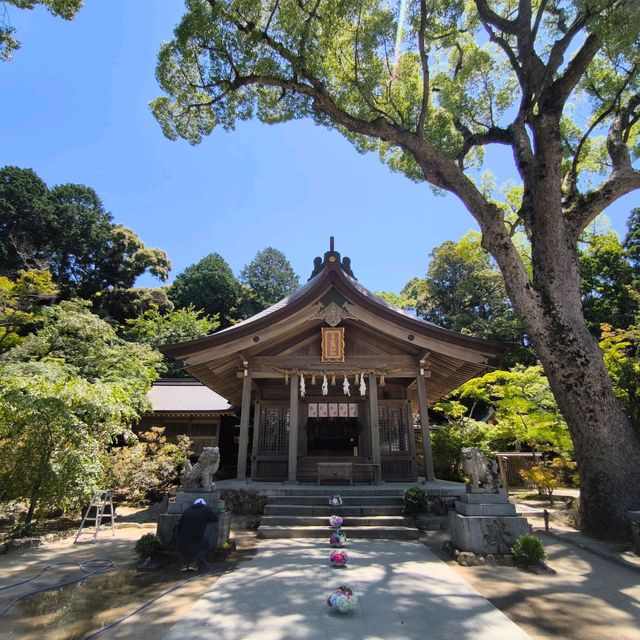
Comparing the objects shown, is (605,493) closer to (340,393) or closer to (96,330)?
(340,393)

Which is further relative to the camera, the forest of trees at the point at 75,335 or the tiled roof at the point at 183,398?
the tiled roof at the point at 183,398

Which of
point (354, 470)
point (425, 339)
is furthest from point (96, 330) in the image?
point (425, 339)

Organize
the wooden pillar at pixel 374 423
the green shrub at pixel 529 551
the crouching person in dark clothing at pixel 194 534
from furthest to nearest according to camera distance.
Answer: the wooden pillar at pixel 374 423
the crouching person in dark clothing at pixel 194 534
the green shrub at pixel 529 551

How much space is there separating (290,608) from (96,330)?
13.3 metres

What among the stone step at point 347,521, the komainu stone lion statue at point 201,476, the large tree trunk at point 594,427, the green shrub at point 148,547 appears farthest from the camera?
the stone step at point 347,521

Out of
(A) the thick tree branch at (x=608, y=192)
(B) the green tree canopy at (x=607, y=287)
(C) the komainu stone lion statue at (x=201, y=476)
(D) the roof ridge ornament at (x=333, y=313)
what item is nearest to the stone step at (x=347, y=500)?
(C) the komainu stone lion statue at (x=201, y=476)

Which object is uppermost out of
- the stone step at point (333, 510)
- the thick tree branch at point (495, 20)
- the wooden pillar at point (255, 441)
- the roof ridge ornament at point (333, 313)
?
the thick tree branch at point (495, 20)

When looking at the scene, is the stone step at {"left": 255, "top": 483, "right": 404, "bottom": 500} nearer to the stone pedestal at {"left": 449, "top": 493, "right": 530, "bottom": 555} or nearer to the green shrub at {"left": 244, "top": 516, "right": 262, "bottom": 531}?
the green shrub at {"left": 244, "top": 516, "right": 262, "bottom": 531}

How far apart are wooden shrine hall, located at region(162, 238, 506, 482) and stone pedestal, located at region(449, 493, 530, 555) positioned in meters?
4.11

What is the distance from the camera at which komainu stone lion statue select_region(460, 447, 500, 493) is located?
20.8 ft

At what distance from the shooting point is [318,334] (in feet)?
38.1

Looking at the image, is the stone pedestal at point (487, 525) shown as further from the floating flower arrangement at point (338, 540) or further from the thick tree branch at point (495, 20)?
the thick tree branch at point (495, 20)

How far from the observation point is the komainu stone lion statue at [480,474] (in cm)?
635

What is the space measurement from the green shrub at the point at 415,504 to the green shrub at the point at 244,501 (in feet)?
10.9
